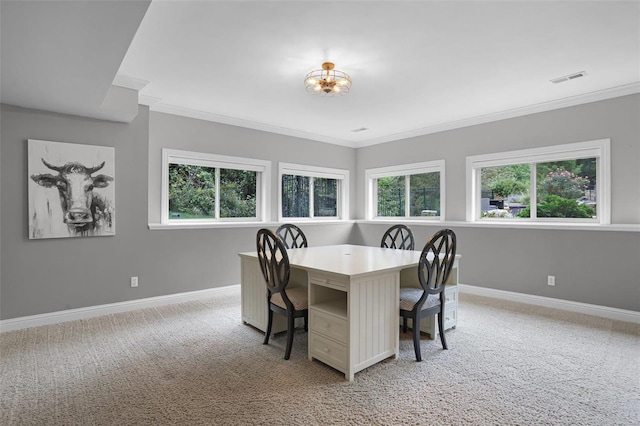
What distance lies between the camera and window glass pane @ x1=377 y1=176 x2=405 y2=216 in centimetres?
608

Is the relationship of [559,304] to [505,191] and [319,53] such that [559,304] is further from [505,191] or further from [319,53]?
[319,53]

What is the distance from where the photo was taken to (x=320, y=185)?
6.27 metres

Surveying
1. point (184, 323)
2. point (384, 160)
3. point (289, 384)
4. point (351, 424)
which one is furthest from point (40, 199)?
point (384, 160)

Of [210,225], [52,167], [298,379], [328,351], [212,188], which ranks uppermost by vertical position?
[52,167]

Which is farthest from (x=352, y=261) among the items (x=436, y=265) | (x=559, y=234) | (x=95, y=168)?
(x=95, y=168)

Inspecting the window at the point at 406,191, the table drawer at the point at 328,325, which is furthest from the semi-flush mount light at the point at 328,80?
the window at the point at 406,191

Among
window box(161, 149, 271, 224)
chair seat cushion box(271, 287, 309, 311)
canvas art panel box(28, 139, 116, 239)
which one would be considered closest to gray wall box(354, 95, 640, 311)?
window box(161, 149, 271, 224)

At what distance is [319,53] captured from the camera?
2859 mm

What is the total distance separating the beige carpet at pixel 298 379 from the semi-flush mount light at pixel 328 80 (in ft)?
7.71

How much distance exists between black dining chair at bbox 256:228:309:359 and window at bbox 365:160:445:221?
338 cm

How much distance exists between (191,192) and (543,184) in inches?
188

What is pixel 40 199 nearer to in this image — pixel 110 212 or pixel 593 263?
pixel 110 212

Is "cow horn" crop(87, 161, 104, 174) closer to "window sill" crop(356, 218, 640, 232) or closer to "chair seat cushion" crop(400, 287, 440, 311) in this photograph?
"chair seat cushion" crop(400, 287, 440, 311)

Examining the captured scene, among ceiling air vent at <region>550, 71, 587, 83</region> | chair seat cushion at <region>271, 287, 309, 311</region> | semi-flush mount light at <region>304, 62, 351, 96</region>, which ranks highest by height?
ceiling air vent at <region>550, 71, 587, 83</region>
